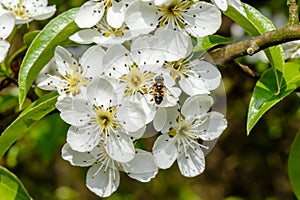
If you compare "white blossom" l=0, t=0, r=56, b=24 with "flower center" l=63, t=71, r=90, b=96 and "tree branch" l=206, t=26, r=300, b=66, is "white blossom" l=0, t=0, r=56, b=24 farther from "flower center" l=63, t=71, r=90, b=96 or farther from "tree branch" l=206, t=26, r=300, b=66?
"tree branch" l=206, t=26, r=300, b=66

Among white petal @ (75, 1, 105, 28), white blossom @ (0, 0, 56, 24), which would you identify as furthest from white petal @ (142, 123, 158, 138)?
white blossom @ (0, 0, 56, 24)

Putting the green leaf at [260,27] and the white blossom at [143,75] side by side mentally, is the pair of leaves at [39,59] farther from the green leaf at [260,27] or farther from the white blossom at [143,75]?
the green leaf at [260,27]

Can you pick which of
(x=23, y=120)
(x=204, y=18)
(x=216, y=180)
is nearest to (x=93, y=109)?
(x=23, y=120)

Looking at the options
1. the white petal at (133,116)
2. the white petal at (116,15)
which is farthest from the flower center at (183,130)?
the white petal at (116,15)

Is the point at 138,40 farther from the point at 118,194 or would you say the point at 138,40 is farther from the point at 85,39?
the point at 118,194

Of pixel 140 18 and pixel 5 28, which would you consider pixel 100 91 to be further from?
pixel 5 28

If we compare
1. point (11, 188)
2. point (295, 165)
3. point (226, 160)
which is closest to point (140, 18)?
point (11, 188)
